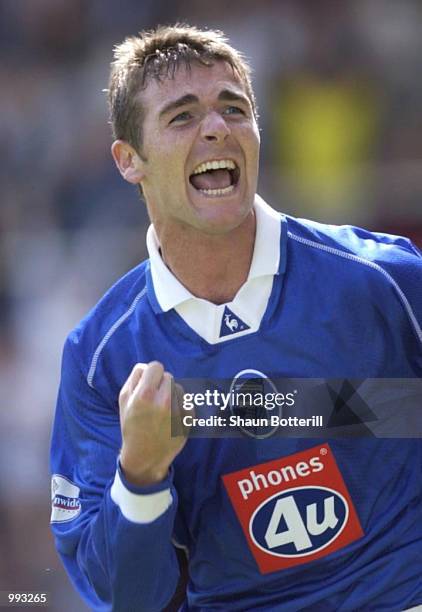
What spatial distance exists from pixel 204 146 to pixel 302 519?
2.59ft

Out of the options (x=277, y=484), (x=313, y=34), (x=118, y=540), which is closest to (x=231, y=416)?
(x=277, y=484)

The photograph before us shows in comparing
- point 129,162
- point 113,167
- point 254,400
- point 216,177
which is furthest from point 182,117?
point 113,167

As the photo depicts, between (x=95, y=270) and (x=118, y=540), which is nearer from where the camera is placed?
(x=118, y=540)

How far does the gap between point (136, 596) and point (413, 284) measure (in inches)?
32.9

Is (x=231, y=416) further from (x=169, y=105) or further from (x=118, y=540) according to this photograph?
(x=169, y=105)

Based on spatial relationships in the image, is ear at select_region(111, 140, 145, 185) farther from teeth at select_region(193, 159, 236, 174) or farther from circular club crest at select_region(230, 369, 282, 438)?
circular club crest at select_region(230, 369, 282, 438)

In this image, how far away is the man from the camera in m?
2.50

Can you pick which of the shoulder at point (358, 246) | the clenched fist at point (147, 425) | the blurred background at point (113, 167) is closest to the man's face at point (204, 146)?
the shoulder at point (358, 246)

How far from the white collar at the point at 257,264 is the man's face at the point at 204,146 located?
0.08m

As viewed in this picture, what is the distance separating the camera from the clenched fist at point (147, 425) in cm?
222

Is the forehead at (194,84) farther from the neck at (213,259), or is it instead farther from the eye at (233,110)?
the neck at (213,259)

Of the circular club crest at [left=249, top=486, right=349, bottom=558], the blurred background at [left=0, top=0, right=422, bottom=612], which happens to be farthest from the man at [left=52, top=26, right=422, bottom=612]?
the blurred background at [left=0, top=0, right=422, bottom=612]

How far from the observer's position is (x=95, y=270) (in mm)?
5773

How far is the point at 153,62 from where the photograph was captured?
2.67 metres
